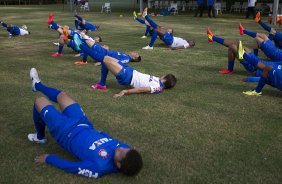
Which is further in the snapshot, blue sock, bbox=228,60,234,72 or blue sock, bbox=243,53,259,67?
blue sock, bbox=228,60,234,72

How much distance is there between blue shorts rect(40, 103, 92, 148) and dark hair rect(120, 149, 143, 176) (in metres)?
0.81

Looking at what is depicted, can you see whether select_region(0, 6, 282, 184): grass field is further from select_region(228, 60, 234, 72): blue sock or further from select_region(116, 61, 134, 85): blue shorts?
select_region(116, 61, 134, 85): blue shorts

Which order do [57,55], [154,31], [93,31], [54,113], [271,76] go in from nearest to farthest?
1. [54,113]
2. [271,76]
3. [57,55]
4. [154,31]
5. [93,31]

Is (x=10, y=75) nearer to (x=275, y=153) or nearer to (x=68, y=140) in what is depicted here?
(x=68, y=140)

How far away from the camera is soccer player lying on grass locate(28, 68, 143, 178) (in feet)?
11.0

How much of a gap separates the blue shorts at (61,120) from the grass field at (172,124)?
364 mm

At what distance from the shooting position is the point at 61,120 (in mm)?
3824

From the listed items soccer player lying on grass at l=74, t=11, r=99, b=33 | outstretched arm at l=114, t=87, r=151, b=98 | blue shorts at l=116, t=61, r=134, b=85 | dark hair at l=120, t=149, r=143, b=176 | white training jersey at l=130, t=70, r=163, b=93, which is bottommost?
dark hair at l=120, t=149, r=143, b=176

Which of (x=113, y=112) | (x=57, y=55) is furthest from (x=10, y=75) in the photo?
(x=113, y=112)

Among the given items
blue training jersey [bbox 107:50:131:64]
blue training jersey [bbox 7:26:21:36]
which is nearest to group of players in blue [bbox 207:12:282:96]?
blue training jersey [bbox 107:50:131:64]

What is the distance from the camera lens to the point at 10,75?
7.68m

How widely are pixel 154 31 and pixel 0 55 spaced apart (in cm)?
493

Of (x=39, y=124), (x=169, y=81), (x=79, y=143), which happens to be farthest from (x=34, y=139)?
(x=169, y=81)

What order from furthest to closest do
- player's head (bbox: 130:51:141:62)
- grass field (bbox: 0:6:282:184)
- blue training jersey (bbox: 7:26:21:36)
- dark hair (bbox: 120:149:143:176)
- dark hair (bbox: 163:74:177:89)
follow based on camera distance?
blue training jersey (bbox: 7:26:21:36) < player's head (bbox: 130:51:141:62) < dark hair (bbox: 163:74:177:89) < grass field (bbox: 0:6:282:184) < dark hair (bbox: 120:149:143:176)
